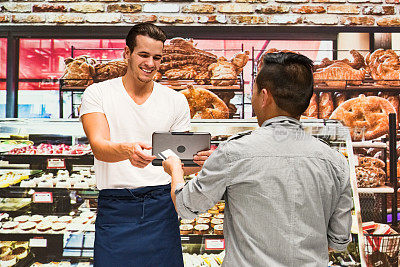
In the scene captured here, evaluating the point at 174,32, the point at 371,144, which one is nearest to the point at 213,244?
the point at 371,144

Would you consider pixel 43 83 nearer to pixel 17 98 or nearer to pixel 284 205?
pixel 17 98

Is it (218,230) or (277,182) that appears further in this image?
(218,230)

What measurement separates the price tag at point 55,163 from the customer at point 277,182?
174 cm

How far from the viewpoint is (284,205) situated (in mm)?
1198

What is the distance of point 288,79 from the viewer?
1231 millimetres

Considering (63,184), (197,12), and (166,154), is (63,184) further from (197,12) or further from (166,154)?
(197,12)

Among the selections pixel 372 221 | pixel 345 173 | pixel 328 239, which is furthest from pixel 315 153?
pixel 372 221

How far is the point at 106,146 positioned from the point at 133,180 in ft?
0.93

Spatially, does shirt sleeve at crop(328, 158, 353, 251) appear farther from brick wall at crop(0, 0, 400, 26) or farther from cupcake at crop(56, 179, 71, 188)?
brick wall at crop(0, 0, 400, 26)

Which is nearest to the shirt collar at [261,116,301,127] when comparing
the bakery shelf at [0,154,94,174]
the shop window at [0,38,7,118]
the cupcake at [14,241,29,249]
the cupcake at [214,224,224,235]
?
the cupcake at [214,224,224,235]

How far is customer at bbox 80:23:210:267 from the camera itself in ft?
6.26

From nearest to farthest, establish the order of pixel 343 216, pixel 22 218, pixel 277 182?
pixel 277 182 < pixel 343 216 < pixel 22 218

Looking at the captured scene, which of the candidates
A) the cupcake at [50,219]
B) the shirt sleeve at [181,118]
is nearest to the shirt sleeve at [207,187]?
the shirt sleeve at [181,118]

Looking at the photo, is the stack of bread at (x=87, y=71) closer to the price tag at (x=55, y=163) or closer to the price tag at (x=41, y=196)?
the price tag at (x=55, y=163)
